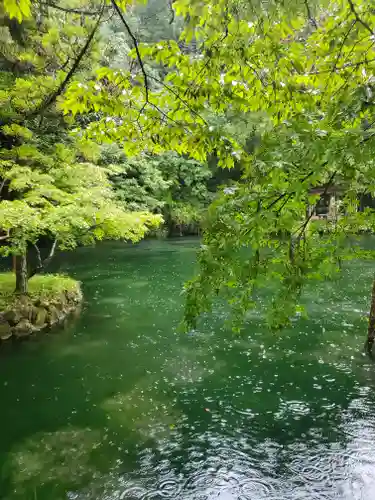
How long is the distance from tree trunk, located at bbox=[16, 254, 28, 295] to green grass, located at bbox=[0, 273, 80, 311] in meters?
0.16

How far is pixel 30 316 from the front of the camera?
8758mm

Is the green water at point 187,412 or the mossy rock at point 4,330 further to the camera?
the mossy rock at point 4,330

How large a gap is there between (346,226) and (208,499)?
333 cm

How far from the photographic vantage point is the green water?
14.0 ft

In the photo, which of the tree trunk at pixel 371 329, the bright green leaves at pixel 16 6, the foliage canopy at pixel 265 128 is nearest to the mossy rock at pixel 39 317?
the tree trunk at pixel 371 329

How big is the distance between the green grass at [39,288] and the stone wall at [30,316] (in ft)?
0.37

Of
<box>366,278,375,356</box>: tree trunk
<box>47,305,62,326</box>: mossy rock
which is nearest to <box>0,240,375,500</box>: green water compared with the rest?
<box>366,278,375,356</box>: tree trunk

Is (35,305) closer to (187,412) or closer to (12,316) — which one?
(12,316)

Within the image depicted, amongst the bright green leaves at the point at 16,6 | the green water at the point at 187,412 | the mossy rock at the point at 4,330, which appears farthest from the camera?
the mossy rock at the point at 4,330

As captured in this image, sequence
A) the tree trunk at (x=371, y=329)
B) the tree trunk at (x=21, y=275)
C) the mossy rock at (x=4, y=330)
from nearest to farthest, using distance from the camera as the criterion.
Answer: the tree trunk at (x=371, y=329), the mossy rock at (x=4, y=330), the tree trunk at (x=21, y=275)

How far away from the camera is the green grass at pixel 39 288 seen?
28.9 ft

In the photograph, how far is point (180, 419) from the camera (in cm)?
546

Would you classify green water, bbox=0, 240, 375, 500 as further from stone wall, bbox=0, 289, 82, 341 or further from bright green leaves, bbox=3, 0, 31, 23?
bright green leaves, bbox=3, 0, 31, 23

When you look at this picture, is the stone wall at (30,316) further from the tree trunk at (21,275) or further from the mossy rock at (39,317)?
the tree trunk at (21,275)
